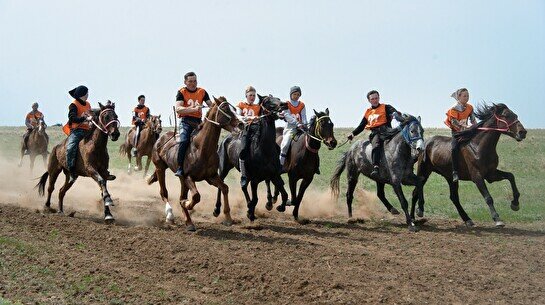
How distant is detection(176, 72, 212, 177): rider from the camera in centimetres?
1439

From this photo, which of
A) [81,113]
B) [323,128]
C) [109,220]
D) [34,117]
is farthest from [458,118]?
[34,117]

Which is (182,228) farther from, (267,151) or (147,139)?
(147,139)

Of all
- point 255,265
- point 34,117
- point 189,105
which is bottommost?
point 255,265

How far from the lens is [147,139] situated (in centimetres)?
2419

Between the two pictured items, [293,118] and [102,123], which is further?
[293,118]

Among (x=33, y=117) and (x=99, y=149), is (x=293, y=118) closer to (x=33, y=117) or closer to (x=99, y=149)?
(x=99, y=149)

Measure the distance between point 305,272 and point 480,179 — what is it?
7.28m

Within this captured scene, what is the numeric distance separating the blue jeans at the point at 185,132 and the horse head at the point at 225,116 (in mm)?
785

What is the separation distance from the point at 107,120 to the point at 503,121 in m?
9.41

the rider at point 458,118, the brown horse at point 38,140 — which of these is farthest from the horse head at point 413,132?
the brown horse at point 38,140

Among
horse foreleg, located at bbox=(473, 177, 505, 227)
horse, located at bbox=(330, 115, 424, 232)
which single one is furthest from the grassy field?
horse, located at bbox=(330, 115, 424, 232)

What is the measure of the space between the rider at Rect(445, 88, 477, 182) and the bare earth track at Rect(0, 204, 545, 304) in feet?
7.91

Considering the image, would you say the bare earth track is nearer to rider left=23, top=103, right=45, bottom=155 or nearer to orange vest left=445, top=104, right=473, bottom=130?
orange vest left=445, top=104, right=473, bottom=130

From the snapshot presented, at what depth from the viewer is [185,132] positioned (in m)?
14.5
